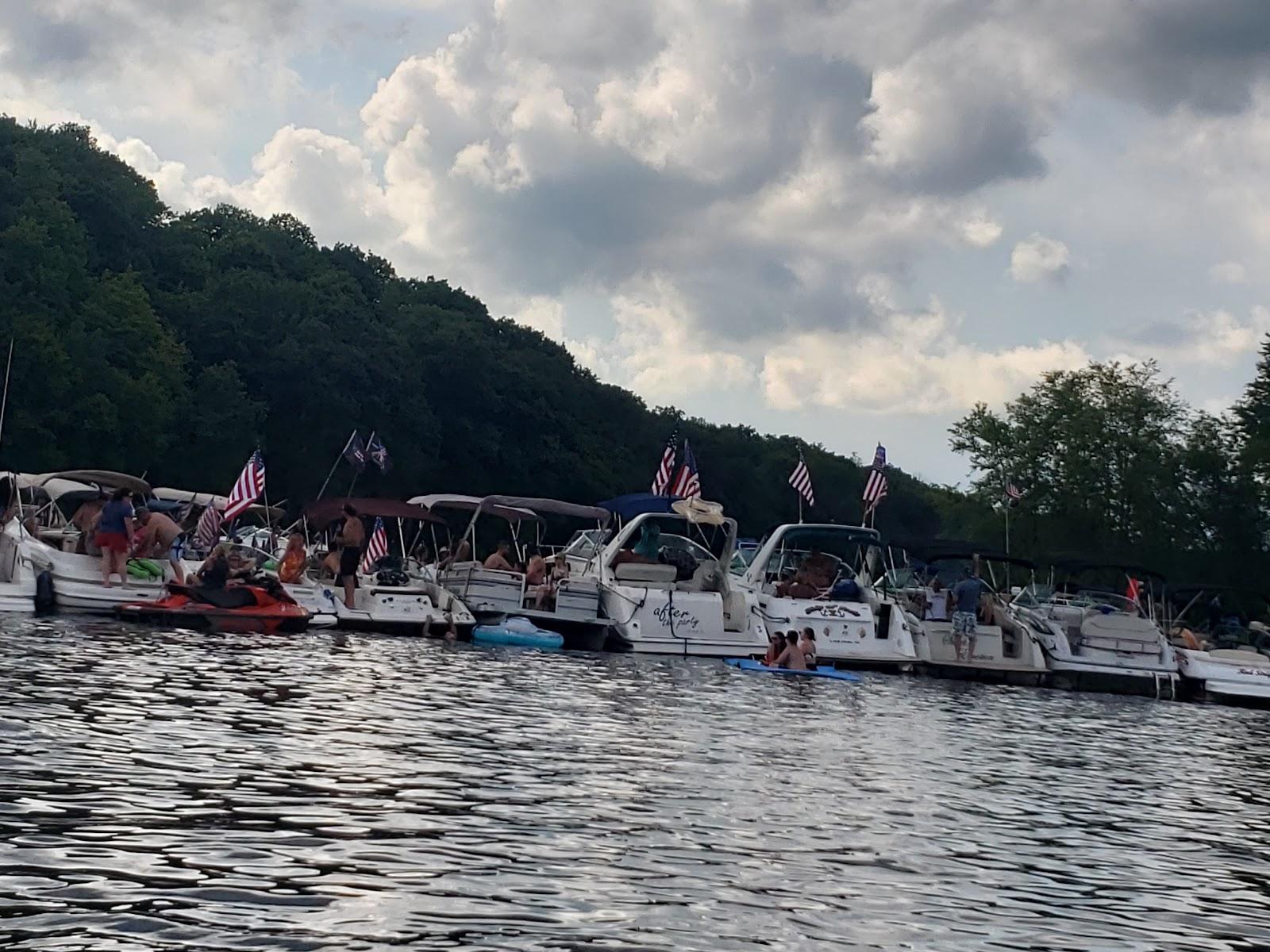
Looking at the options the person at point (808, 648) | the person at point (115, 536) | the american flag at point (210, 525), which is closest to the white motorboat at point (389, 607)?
the person at point (115, 536)

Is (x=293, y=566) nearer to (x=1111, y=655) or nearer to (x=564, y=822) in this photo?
(x=1111, y=655)

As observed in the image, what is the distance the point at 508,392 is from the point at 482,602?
2039 inches

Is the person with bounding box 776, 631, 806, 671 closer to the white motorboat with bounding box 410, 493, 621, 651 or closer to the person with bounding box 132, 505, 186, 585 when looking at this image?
the white motorboat with bounding box 410, 493, 621, 651

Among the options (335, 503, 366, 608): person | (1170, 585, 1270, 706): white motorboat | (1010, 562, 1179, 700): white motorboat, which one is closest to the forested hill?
(335, 503, 366, 608): person

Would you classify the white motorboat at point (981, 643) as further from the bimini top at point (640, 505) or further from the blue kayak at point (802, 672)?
the bimini top at point (640, 505)

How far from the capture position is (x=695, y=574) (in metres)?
34.2

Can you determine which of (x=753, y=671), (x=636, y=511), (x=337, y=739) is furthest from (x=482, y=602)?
(x=337, y=739)

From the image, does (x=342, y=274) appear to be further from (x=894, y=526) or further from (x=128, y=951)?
(x=128, y=951)

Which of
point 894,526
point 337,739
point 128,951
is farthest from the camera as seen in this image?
point 894,526

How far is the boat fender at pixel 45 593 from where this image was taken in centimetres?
2867

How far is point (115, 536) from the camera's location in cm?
2914

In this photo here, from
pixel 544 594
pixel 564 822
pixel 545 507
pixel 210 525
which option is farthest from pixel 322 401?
pixel 564 822

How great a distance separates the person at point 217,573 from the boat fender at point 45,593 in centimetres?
236

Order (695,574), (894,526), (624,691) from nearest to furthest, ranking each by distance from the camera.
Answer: (624,691)
(695,574)
(894,526)
